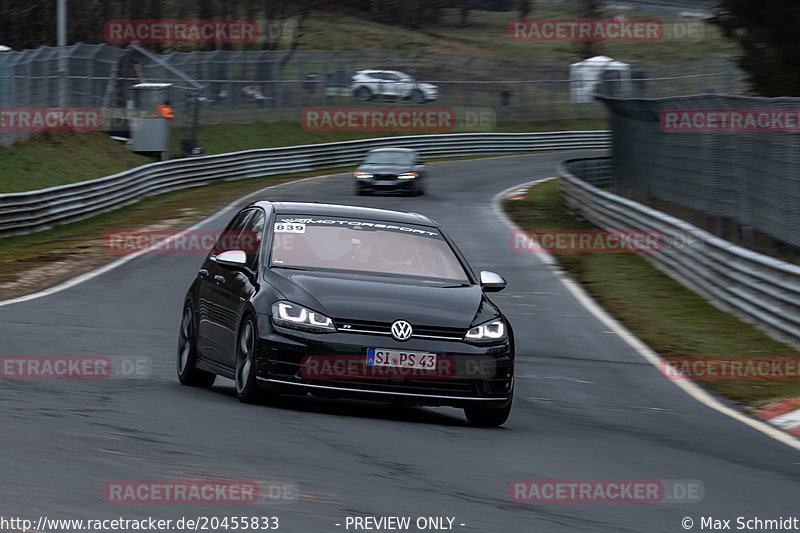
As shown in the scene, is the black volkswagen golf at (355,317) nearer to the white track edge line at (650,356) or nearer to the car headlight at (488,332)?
the car headlight at (488,332)

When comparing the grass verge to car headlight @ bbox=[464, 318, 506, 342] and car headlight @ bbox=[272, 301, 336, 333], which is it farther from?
car headlight @ bbox=[272, 301, 336, 333]

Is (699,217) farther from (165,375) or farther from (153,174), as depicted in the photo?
(153,174)

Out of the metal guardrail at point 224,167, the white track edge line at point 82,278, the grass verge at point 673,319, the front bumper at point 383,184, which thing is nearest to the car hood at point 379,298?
the grass verge at point 673,319

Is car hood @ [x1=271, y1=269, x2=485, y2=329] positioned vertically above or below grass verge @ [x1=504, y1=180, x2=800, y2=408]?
above

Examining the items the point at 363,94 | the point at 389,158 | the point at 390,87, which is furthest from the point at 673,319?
the point at 390,87

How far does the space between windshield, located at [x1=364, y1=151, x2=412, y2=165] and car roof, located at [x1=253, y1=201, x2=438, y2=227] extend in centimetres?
2731

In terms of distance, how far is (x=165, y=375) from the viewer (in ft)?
35.8

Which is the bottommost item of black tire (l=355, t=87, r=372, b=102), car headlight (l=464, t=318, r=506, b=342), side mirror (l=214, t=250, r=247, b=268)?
black tire (l=355, t=87, r=372, b=102)

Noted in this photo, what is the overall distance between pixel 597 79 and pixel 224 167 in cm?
2965

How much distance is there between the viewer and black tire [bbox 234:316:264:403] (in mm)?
8586

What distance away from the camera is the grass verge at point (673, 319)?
12023 mm

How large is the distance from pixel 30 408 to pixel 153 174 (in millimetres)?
29946

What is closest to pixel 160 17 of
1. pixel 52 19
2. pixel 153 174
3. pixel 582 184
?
pixel 52 19

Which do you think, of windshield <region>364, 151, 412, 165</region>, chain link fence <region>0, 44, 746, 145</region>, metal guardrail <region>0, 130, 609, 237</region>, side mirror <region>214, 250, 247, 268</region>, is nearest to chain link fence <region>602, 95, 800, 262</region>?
side mirror <region>214, 250, 247, 268</region>
